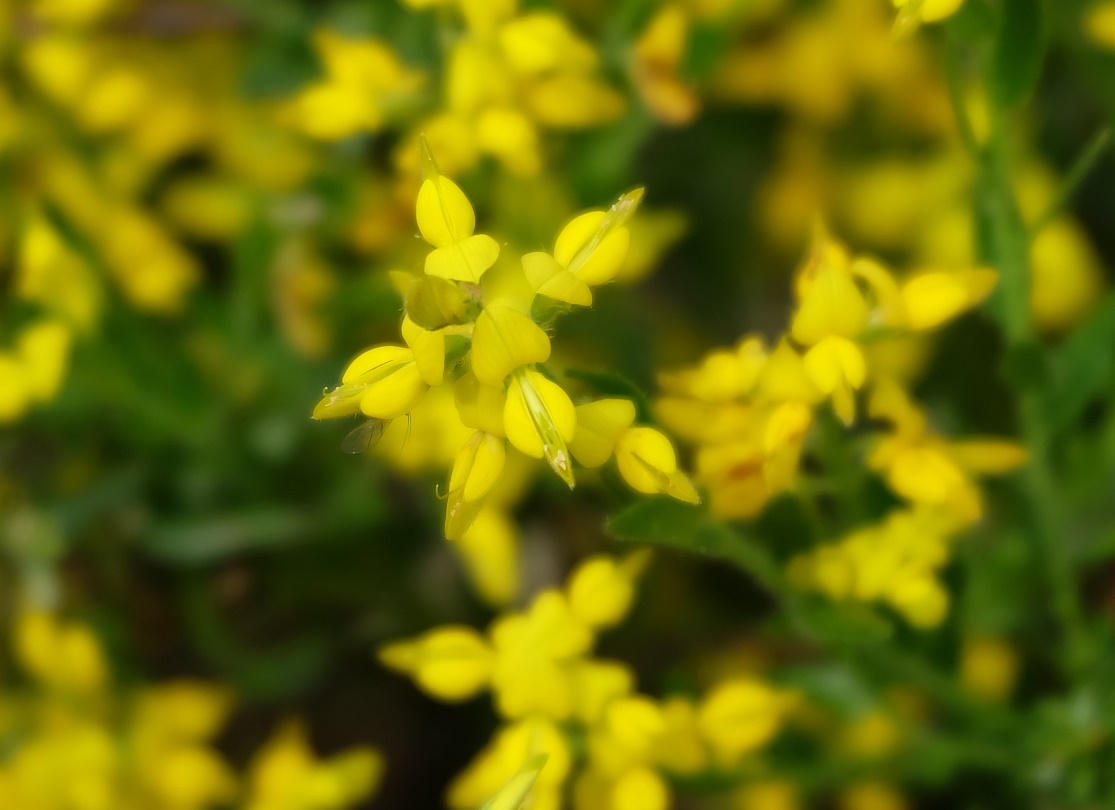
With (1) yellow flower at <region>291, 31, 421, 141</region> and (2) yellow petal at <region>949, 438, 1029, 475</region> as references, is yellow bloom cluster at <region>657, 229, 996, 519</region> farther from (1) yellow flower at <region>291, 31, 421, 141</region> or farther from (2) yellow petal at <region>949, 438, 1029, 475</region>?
(1) yellow flower at <region>291, 31, 421, 141</region>

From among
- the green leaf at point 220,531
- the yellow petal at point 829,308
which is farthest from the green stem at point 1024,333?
the green leaf at point 220,531

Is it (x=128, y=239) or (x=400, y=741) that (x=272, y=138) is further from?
(x=400, y=741)

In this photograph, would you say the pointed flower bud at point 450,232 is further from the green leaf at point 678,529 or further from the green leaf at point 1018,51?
the green leaf at point 1018,51

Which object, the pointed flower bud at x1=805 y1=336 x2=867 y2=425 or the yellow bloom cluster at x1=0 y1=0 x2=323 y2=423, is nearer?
the pointed flower bud at x1=805 y1=336 x2=867 y2=425

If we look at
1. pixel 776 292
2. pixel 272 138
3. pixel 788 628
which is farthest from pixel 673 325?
pixel 788 628

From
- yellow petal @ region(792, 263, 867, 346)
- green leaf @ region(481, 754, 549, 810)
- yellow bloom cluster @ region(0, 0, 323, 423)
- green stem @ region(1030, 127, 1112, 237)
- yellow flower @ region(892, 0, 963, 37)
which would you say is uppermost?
yellow bloom cluster @ region(0, 0, 323, 423)

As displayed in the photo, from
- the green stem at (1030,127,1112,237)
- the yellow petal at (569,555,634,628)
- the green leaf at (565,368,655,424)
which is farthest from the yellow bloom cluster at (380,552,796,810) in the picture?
the green stem at (1030,127,1112,237)
